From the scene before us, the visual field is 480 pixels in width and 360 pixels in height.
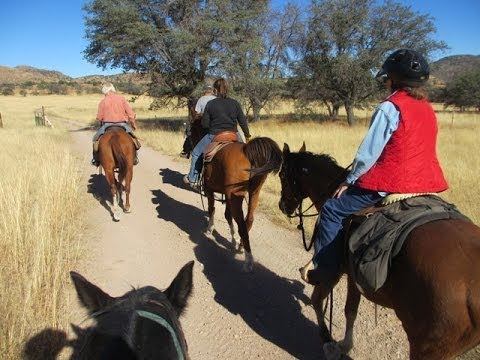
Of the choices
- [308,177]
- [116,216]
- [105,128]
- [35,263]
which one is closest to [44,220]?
[35,263]

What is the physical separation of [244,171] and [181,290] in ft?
12.1

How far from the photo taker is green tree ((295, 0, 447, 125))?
2473 cm

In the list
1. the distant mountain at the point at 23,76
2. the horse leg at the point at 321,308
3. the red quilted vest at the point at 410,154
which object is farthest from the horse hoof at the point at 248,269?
the distant mountain at the point at 23,76

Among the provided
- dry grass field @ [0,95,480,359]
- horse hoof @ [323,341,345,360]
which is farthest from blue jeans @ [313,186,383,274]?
→ dry grass field @ [0,95,480,359]

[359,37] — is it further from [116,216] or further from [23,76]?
[23,76]

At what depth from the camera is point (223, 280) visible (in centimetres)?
534

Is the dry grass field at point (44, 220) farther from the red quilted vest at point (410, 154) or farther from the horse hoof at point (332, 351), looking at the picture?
the red quilted vest at point (410, 154)

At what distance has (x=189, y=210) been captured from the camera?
27.7ft

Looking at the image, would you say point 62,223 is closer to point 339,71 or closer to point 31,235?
point 31,235

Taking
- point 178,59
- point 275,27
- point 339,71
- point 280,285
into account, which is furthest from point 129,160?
point 275,27

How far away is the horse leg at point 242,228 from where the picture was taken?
554cm

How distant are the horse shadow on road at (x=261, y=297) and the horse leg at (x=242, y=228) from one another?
5.7 inches

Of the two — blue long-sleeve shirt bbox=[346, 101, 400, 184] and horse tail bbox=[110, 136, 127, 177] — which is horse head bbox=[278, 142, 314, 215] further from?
horse tail bbox=[110, 136, 127, 177]

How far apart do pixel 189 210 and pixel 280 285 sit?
375cm
